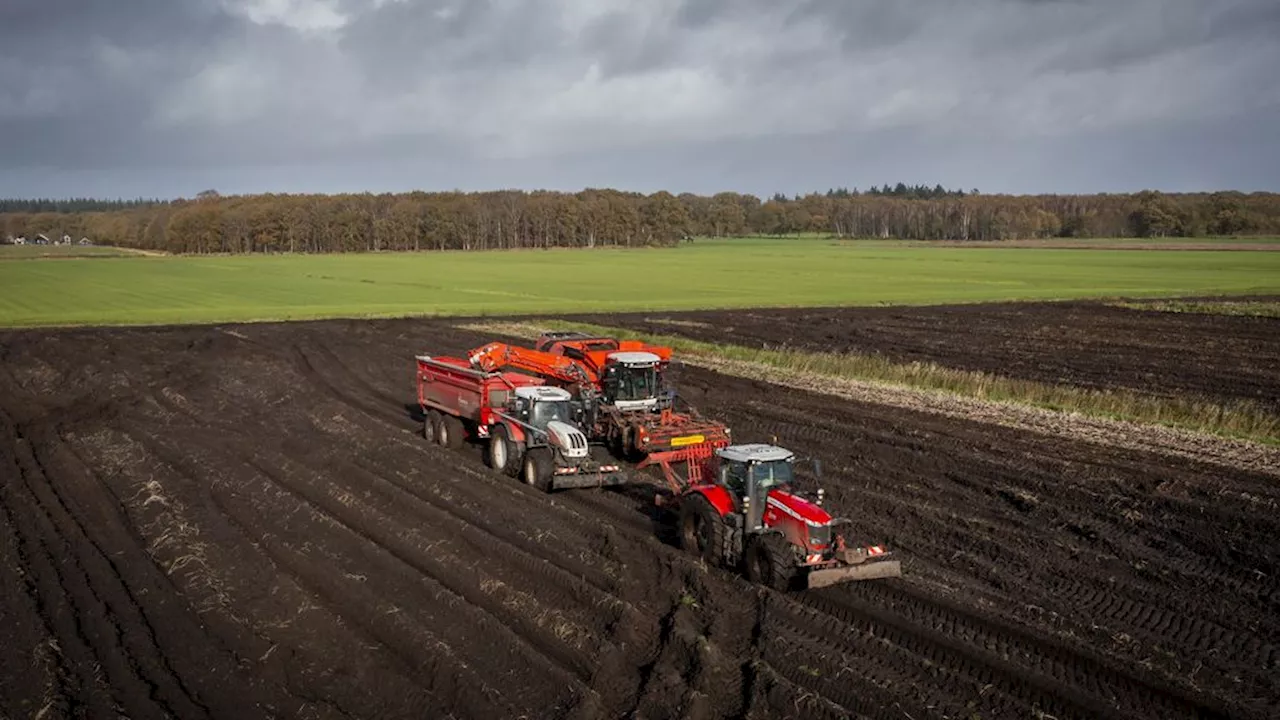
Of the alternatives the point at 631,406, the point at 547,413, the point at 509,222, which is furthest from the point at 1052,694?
the point at 509,222

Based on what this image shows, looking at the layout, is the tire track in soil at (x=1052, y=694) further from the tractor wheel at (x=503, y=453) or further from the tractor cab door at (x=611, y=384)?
the tractor cab door at (x=611, y=384)

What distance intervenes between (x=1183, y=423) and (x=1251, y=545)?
10199mm

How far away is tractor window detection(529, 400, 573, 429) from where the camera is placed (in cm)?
1916

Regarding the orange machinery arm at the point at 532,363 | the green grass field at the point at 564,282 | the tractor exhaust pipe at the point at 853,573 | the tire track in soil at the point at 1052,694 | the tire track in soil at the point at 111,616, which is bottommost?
the green grass field at the point at 564,282

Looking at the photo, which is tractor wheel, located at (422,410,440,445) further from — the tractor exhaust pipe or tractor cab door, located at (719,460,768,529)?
the tractor exhaust pipe

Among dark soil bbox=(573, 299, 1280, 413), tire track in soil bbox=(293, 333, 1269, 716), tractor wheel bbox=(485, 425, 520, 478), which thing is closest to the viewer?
tire track in soil bbox=(293, 333, 1269, 716)

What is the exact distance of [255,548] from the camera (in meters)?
14.9

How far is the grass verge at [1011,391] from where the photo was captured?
2477 cm

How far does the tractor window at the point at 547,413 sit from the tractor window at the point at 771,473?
641 cm

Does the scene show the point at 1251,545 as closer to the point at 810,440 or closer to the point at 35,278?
the point at 810,440

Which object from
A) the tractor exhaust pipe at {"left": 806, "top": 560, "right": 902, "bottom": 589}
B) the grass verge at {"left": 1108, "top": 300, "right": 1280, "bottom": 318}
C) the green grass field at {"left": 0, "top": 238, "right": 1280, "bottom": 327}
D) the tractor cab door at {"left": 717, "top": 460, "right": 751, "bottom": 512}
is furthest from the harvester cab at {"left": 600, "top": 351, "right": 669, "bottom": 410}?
the grass verge at {"left": 1108, "top": 300, "right": 1280, "bottom": 318}

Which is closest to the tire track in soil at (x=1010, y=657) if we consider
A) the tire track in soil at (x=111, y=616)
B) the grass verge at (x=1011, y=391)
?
the tire track in soil at (x=111, y=616)

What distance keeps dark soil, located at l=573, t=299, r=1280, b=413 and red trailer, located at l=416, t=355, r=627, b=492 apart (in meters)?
18.3

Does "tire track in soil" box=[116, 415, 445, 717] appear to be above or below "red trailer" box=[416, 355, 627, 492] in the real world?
below
